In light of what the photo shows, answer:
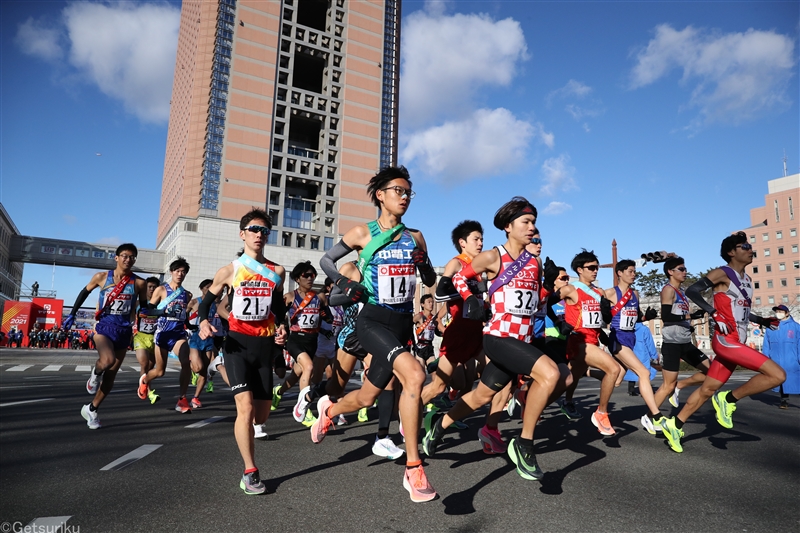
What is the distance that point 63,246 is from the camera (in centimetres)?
5528

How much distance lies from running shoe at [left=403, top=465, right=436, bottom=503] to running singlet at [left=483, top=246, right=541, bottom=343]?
4.91 feet

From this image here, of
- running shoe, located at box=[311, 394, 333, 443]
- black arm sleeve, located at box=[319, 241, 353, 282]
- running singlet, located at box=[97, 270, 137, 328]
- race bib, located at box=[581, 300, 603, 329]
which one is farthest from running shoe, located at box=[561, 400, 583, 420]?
running singlet, located at box=[97, 270, 137, 328]

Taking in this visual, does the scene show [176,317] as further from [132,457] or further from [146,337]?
[132,457]

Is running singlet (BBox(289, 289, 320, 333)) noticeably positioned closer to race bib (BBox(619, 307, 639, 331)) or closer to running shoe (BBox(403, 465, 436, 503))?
race bib (BBox(619, 307, 639, 331))

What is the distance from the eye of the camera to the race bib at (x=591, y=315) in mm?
7035

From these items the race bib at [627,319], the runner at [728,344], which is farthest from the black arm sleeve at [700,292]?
the race bib at [627,319]

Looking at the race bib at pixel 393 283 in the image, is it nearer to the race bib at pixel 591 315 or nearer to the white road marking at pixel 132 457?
the white road marking at pixel 132 457

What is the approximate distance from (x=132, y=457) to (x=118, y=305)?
3.18m

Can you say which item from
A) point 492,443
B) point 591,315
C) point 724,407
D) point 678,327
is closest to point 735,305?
point 724,407

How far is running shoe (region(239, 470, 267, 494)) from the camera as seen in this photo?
3.71 meters

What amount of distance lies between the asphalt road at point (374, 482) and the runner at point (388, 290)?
2.04 feet

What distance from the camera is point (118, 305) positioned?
24.3 feet

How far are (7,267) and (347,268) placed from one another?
4167 inches

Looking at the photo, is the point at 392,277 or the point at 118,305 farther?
the point at 118,305
